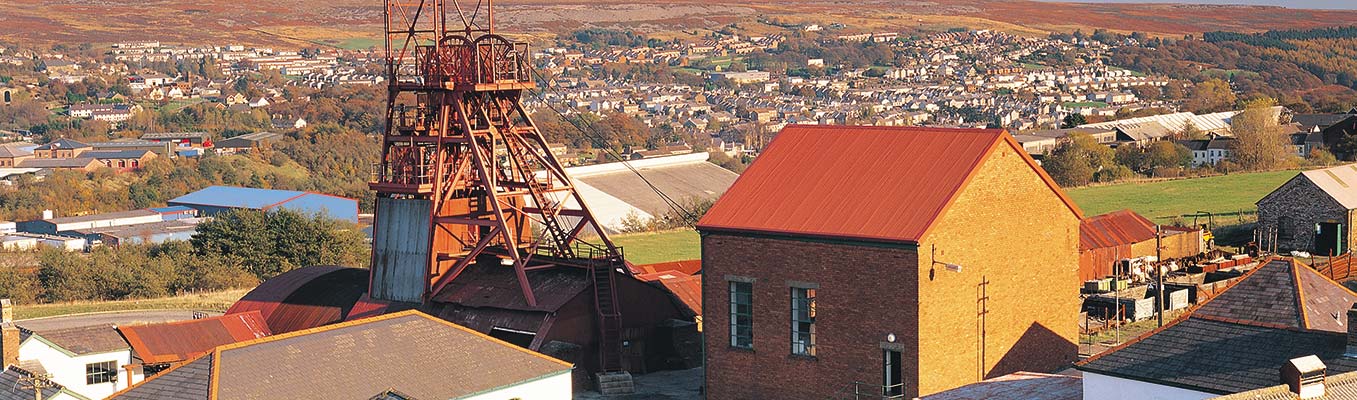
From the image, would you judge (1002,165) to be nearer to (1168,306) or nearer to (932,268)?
(932,268)

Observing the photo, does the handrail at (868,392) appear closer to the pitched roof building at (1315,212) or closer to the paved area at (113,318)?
the pitched roof building at (1315,212)

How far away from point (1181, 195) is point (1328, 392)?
1985 inches

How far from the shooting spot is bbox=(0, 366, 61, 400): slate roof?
31.1 meters

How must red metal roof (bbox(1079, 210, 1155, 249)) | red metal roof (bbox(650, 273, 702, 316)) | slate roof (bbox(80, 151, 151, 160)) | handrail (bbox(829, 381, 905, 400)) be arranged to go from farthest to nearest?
slate roof (bbox(80, 151, 151, 160))
red metal roof (bbox(1079, 210, 1155, 249))
red metal roof (bbox(650, 273, 702, 316))
handrail (bbox(829, 381, 905, 400))

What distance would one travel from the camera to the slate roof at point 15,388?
31.1m

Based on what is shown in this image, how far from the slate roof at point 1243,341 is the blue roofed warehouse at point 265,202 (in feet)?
212

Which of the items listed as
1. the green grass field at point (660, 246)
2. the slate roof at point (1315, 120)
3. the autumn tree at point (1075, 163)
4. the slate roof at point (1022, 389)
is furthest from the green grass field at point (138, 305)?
the slate roof at point (1315, 120)

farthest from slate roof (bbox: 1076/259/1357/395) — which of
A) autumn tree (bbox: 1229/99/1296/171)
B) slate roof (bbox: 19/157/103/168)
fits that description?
slate roof (bbox: 19/157/103/168)

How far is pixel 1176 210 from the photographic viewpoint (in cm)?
6531

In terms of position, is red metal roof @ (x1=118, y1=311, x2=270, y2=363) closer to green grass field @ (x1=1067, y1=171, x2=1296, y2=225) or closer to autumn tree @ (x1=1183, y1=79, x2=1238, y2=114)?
green grass field @ (x1=1067, y1=171, x2=1296, y2=225)

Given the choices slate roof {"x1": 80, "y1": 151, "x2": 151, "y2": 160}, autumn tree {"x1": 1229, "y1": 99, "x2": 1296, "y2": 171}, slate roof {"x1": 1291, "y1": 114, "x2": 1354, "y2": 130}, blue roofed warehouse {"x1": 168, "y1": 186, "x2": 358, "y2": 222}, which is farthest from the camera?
slate roof {"x1": 80, "y1": 151, "x2": 151, "y2": 160}

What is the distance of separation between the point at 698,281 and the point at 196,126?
13687 centimetres

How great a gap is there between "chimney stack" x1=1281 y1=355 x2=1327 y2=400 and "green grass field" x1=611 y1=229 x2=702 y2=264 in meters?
40.0

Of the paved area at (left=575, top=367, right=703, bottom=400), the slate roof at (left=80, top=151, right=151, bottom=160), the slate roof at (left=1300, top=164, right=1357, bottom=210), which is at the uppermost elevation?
the slate roof at (left=80, top=151, right=151, bottom=160)
